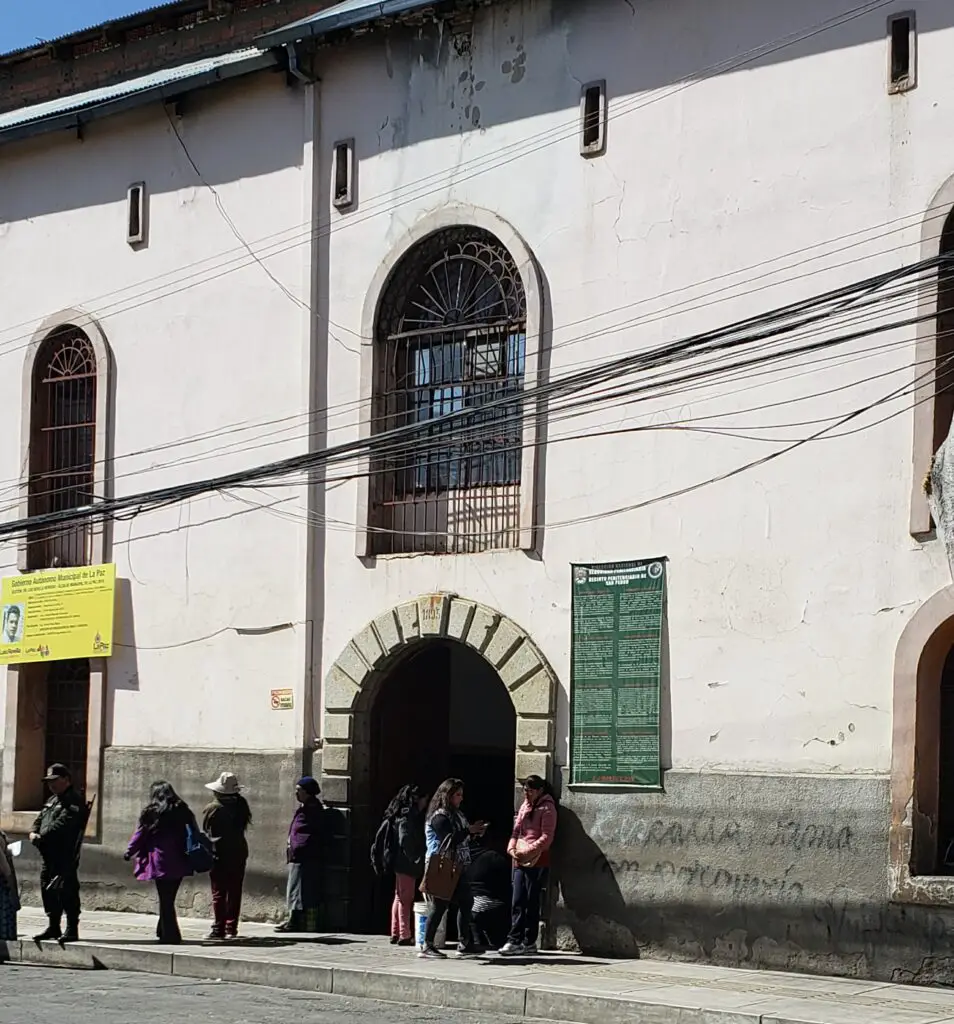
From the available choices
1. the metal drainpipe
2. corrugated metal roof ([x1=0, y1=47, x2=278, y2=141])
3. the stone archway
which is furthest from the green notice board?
corrugated metal roof ([x1=0, y1=47, x2=278, y2=141])

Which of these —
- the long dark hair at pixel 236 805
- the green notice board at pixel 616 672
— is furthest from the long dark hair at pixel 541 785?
the long dark hair at pixel 236 805

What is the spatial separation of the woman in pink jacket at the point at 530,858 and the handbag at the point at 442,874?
0.60 metres

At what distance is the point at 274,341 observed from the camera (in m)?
18.7

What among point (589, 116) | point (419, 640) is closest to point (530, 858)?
point (419, 640)

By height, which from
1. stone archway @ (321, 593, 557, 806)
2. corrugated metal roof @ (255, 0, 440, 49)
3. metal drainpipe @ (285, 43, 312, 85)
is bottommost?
stone archway @ (321, 593, 557, 806)

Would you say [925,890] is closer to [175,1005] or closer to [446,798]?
[446,798]

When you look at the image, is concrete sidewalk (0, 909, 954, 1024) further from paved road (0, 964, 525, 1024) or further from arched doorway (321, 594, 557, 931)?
arched doorway (321, 594, 557, 931)

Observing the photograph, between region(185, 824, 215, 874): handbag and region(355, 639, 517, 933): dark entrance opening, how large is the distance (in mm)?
1543

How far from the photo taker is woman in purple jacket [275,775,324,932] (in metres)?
17.3

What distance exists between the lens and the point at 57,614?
803 inches

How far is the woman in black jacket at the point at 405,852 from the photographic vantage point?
1611cm

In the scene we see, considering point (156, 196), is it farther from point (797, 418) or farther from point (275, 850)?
point (797, 418)

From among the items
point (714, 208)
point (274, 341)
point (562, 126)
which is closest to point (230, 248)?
point (274, 341)

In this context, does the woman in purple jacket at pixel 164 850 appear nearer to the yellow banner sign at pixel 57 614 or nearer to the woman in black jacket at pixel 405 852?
the woman in black jacket at pixel 405 852
